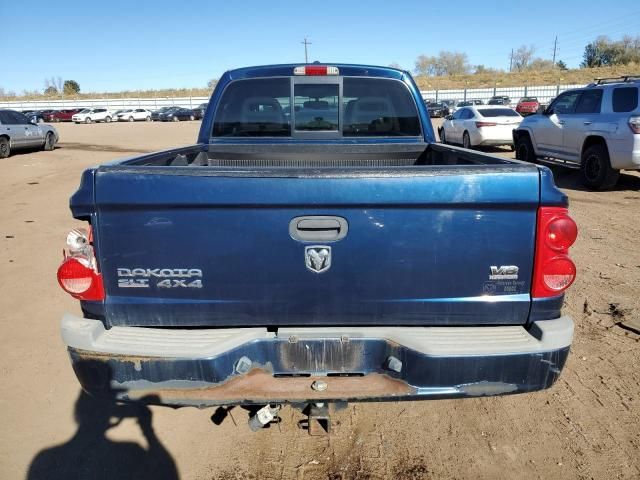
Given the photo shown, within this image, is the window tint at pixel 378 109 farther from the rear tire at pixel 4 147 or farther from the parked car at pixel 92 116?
the parked car at pixel 92 116

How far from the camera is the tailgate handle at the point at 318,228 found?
2090mm

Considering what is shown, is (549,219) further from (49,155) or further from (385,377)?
(49,155)

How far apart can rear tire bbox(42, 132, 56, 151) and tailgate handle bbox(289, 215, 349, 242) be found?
20.6m

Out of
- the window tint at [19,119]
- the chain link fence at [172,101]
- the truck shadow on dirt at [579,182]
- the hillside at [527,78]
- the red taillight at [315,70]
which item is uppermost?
the hillside at [527,78]

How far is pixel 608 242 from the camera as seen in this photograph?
6.48 metres

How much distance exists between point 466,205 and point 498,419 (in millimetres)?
1642

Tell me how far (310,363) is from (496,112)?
53.2 ft

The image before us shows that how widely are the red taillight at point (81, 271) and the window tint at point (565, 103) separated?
1089 cm

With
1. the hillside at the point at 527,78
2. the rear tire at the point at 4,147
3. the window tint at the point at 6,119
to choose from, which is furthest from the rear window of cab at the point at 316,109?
the hillside at the point at 527,78

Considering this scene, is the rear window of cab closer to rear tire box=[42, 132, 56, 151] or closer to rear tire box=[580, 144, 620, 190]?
rear tire box=[580, 144, 620, 190]

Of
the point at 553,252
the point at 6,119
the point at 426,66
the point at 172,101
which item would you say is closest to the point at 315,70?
the point at 553,252

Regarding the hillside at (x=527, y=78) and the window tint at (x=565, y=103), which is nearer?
the window tint at (x=565, y=103)

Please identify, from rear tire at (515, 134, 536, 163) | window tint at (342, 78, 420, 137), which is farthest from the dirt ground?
rear tire at (515, 134, 536, 163)

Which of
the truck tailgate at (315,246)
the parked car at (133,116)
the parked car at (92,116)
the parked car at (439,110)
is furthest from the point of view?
the parked car at (133,116)
